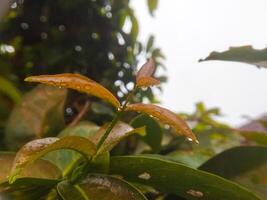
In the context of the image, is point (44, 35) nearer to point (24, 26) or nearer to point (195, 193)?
point (24, 26)

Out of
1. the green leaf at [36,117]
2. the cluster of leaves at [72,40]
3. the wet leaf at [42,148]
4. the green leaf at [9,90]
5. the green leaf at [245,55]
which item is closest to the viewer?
the wet leaf at [42,148]

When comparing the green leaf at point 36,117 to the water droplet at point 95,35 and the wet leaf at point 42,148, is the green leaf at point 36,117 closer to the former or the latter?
the wet leaf at point 42,148

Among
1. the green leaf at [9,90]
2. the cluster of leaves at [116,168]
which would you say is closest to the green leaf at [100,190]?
the cluster of leaves at [116,168]

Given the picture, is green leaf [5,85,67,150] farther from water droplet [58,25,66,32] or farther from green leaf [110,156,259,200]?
water droplet [58,25,66,32]

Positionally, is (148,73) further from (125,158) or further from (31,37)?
(31,37)

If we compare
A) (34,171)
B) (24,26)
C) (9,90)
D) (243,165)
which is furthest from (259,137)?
(24,26)

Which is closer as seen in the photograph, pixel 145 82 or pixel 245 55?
pixel 145 82

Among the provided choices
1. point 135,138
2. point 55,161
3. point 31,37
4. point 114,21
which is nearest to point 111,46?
point 114,21
